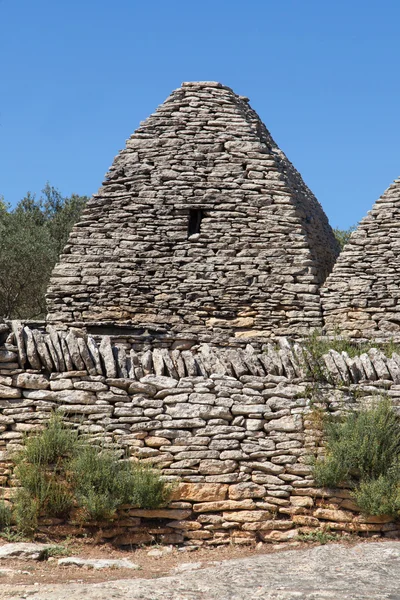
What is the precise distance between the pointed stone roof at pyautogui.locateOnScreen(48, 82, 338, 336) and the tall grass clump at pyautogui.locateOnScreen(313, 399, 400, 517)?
5705mm

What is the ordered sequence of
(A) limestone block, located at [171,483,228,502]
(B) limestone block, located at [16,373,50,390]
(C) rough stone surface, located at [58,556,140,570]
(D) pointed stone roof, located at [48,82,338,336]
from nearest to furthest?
(C) rough stone surface, located at [58,556,140,570]
(A) limestone block, located at [171,483,228,502]
(B) limestone block, located at [16,373,50,390]
(D) pointed stone roof, located at [48,82,338,336]

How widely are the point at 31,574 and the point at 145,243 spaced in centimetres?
834

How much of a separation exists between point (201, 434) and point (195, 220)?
7.05 meters

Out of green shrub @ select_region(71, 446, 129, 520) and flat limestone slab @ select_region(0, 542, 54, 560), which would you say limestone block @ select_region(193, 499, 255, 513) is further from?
flat limestone slab @ select_region(0, 542, 54, 560)

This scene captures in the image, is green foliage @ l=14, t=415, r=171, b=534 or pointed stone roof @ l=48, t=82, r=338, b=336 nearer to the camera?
green foliage @ l=14, t=415, r=171, b=534

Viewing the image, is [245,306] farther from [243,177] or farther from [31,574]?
[31,574]

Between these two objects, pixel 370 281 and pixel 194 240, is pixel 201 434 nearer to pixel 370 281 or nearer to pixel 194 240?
pixel 194 240

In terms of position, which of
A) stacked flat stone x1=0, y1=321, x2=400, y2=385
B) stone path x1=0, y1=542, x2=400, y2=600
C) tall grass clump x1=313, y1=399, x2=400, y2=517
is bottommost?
stone path x1=0, y1=542, x2=400, y2=600

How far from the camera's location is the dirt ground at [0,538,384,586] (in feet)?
22.8

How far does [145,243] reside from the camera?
48.0 feet

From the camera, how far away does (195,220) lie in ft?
48.6

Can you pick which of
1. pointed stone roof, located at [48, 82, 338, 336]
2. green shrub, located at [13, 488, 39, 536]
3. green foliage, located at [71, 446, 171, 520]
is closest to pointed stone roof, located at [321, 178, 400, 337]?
pointed stone roof, located at [48, 82, 338, 336]

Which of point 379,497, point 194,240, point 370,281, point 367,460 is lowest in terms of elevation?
point 379,497

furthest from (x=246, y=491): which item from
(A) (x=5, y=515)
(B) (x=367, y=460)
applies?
(A) (x=5, y=515)
